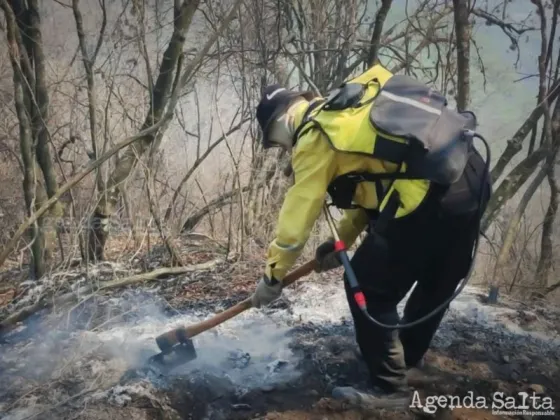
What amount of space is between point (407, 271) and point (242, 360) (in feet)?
4.11

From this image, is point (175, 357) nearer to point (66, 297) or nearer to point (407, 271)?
point (66, 297)

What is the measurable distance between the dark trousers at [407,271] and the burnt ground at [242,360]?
29cm

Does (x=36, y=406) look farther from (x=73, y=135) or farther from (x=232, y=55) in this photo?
(x=232, y=55)

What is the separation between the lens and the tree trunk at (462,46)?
4.94 m

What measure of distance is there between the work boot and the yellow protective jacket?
774 mm

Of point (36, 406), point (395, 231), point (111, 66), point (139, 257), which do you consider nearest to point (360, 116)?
point (395, 231)

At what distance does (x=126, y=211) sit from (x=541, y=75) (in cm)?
438

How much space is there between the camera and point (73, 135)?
16.9ft

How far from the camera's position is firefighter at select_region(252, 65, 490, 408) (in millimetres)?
2375

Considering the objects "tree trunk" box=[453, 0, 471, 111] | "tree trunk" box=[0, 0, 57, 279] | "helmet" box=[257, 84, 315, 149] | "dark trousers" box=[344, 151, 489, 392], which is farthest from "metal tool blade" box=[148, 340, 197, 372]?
"tree trunk" box=[453, 0, 471, 111]

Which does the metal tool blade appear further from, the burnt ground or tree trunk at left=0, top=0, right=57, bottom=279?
tree trunk at left=0, top=0, right=57, bottom=279

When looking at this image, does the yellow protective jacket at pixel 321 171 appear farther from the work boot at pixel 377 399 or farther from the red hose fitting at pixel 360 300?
the work boot at pixel 377 399

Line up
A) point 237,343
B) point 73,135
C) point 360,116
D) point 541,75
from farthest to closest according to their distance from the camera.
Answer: point 541,75 → point 73,135 → point 237,343 → point 360,116

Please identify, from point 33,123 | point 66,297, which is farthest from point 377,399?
point 33,123
